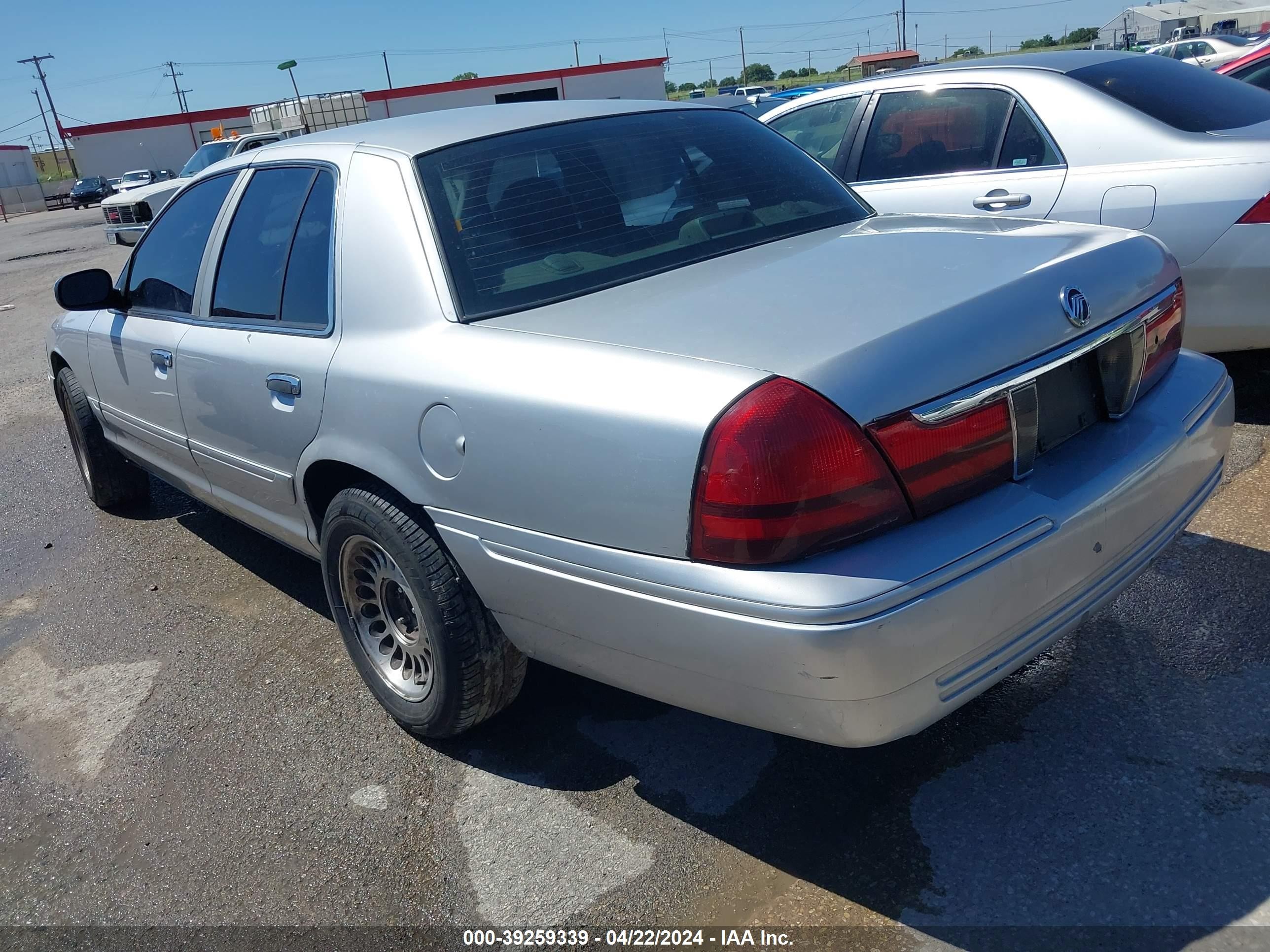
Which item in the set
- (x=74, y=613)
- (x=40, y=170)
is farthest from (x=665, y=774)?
(x=40, y=170)

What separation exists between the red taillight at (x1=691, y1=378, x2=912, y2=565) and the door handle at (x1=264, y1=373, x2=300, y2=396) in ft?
4.95

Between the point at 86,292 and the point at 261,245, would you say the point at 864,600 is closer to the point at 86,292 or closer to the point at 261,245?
the point at 261,245

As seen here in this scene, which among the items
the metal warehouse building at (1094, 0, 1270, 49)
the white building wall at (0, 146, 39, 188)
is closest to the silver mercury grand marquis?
the metal warehouse building at (1094, 0, 1270, 49)

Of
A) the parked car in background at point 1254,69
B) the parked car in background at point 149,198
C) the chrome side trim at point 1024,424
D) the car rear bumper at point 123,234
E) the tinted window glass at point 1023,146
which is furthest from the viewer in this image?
the car rear bumper at point 123,234

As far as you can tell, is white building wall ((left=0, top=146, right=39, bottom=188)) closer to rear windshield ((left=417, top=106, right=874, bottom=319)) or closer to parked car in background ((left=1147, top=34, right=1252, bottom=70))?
parked car in background ((left=1147, top=34, right=1252, bottom=70))

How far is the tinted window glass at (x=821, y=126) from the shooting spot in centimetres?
541

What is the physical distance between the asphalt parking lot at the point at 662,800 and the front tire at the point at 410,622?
184mm

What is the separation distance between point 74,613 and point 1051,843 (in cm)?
378

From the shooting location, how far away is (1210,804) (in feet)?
7.73

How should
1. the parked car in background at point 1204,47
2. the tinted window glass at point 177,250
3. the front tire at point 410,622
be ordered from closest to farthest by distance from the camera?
1. the front tire at point 410,622
2. the tinted window glass at point 177,250
3. the parked car in background at point 1204,47

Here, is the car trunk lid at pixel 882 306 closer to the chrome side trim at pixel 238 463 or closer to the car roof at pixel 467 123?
the car roof at pixel 467 123

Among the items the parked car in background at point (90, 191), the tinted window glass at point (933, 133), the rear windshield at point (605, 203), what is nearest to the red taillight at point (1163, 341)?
the rear windshield at point (605, 203)

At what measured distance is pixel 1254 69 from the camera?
8.46 metres

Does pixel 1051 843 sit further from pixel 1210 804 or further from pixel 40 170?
pixel 40 170
